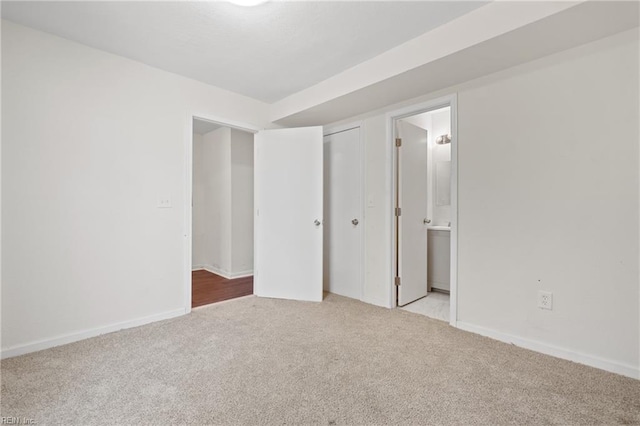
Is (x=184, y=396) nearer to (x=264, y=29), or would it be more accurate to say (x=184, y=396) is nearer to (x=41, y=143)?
(x=41, y=143)

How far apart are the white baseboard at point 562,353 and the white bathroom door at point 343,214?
133cm

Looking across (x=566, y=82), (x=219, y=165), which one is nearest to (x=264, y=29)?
(x=566, y=82)

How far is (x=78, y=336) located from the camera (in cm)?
223

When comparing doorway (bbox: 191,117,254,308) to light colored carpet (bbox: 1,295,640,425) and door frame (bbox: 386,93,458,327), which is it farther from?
door frame (bbox: 386,93,458,327)

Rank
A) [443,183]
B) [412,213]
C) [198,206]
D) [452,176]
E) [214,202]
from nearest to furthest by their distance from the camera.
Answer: [452,176], [412,213], [443,183], [214,202], [198,206]

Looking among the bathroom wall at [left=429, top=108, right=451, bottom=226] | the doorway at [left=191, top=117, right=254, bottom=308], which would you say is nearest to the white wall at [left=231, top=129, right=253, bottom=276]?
the doorway at [left=191, top=117, right=254, bottom=308]

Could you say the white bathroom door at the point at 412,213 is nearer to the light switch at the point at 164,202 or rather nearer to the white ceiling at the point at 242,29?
the white ceiling at the point at 242,29

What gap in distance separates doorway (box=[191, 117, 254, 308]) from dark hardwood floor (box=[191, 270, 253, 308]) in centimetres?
1

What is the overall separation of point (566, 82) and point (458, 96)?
723mm

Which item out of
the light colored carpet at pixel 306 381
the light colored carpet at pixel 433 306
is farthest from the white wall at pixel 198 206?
the light colored carpet at pixel 433 306

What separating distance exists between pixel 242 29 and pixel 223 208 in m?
3.13

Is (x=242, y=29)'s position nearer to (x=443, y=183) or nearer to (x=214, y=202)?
(x=443, y=183)

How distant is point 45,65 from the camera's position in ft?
6.94

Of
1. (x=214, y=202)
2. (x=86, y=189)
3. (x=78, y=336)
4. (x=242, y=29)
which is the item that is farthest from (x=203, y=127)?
(x=78, y=336)
